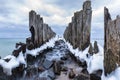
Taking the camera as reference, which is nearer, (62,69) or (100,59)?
(100,59)

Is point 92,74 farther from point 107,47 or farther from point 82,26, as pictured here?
point 82,26

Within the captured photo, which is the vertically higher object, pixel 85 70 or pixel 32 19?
pixel 32 19

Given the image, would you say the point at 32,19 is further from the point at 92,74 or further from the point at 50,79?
the point at 92,74

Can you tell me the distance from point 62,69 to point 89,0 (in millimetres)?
5817

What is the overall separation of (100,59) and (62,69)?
12.4ft

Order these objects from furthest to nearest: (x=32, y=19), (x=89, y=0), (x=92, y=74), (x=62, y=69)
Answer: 1. (x=32, y=19)
2. (x=89, y=0)
3. (x=62, y=69)
4. (x=92, y=74)

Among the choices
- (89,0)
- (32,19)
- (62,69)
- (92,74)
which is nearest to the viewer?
(92,74)

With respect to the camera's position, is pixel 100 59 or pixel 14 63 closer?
pixel 100 59

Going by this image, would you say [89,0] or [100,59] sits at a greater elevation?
[89,0]

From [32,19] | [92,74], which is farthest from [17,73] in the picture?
[32,19]

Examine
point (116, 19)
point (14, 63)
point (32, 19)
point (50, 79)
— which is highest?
point (32, 19)

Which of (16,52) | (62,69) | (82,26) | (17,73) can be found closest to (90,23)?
(82,26)

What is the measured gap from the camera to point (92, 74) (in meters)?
10.6

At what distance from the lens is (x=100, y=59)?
37.2 ft
